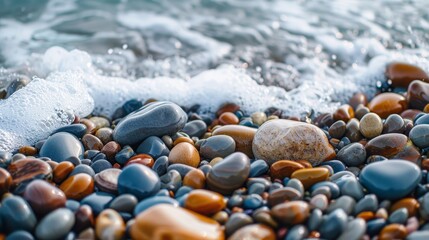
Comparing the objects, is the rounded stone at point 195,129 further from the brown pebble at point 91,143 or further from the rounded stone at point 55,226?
the rounded stone at point 55,226

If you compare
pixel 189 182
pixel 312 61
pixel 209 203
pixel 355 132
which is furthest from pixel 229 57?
pixel 209 203

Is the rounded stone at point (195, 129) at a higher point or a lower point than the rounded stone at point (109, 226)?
lower

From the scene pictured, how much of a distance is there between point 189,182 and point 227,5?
14.5 ft

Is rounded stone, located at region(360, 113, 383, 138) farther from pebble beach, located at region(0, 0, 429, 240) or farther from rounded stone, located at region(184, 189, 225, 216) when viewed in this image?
rounded stone, located at region(184, 189, 225, 216)

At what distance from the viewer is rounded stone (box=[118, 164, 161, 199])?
226 centimetres

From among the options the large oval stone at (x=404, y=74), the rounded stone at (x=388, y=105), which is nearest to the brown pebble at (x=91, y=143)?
the rounded stone at (x=388, y=105)

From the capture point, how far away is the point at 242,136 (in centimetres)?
296

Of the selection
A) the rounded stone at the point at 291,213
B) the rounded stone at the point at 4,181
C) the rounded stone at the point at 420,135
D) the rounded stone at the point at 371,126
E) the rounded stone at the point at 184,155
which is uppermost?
the rounded stone at the point at 420,135

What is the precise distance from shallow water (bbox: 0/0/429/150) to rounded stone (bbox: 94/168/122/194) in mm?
914

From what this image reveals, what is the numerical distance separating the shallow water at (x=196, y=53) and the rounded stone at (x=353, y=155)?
98cm

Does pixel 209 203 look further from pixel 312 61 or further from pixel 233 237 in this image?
pixel 312 61

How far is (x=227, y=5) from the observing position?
6488mm

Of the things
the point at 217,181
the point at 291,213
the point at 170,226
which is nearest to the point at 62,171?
the point at 217,181

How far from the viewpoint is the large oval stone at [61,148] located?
2.75 meters
